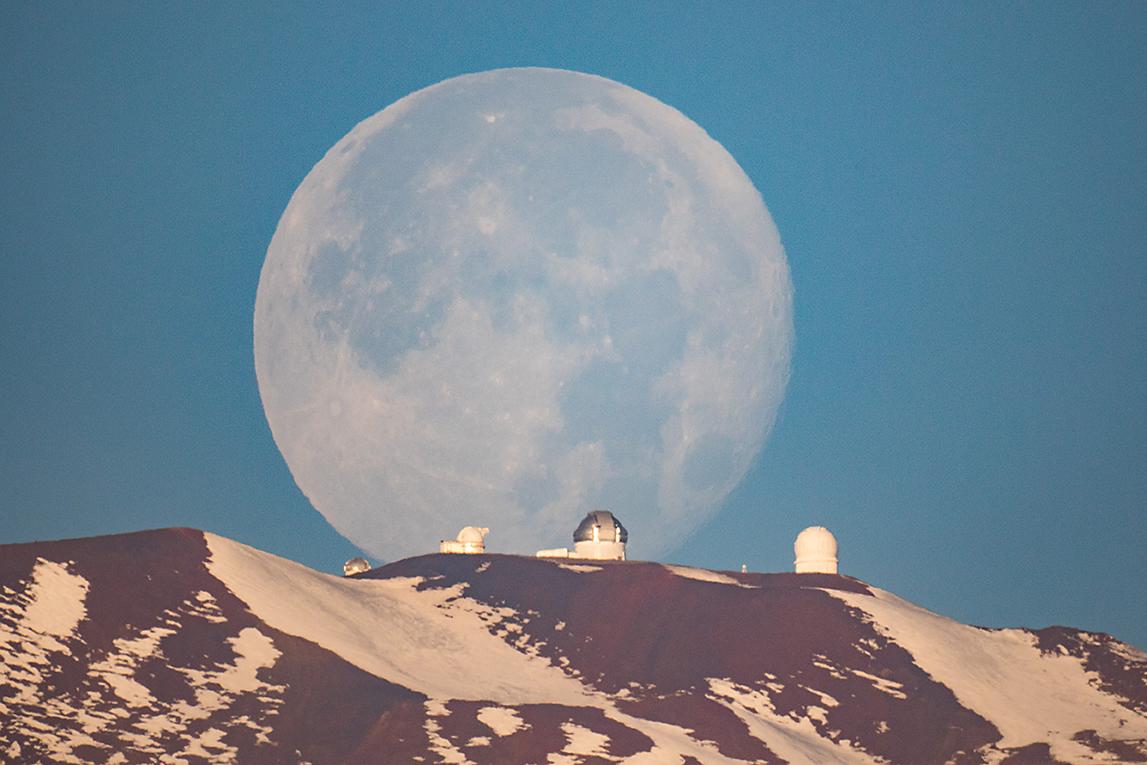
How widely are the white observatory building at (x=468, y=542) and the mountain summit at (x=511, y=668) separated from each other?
4236mm

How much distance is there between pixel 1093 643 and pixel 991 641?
600 centimetres

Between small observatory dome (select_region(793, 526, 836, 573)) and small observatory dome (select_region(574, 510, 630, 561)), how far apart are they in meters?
11.2

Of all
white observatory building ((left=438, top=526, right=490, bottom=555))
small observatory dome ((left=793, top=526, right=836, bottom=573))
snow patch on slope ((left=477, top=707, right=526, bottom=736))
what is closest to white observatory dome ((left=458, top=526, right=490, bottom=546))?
white observatory building ((left=438, top=526, right=490, bottom=555))

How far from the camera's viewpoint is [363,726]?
66.4 meters

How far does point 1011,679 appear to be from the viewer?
86.6 meters

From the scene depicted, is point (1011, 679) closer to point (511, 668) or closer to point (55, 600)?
point (511, 668)

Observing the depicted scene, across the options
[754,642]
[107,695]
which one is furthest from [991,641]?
[107,695]

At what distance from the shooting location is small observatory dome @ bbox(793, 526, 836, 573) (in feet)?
327

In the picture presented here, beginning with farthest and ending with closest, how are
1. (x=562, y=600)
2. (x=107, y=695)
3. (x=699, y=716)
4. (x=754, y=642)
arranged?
(x=562, y=600) → (x=754, y=642) → (x=699, y=716) → (x=107, y=695)

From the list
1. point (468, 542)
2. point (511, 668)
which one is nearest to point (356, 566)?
point (468, 542)

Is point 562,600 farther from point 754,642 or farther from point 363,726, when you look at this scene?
point 363,726

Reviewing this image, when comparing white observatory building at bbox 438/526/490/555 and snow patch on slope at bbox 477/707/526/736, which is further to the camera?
white observatory building at bbox 438/526/490/555

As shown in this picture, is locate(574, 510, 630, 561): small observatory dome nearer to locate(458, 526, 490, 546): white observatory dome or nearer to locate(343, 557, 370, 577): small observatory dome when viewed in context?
locate(458, 526, 490, 546): white observatory dome

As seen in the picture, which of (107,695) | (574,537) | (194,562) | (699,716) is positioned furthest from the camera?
(574,537)
